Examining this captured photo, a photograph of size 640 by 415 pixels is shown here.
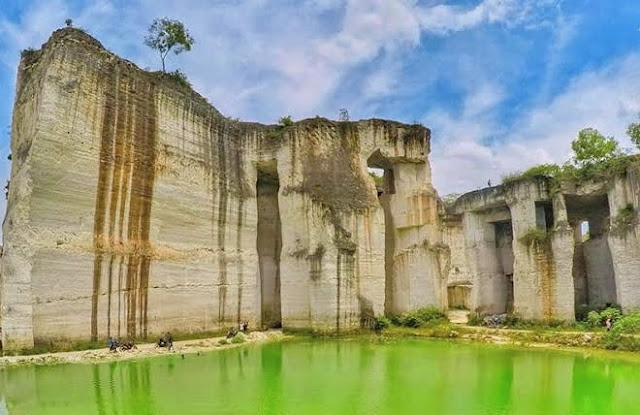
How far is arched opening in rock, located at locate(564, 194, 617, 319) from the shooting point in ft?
93.1

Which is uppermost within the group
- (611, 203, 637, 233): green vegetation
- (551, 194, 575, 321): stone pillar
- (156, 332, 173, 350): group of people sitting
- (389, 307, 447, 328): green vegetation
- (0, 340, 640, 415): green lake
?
(611, 203, 637, 233): green vegetation

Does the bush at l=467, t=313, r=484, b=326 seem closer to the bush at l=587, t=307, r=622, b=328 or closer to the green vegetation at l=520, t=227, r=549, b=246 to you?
the green vegetation at l=520, t=227, r=549, b=246

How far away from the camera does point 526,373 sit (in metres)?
15.9

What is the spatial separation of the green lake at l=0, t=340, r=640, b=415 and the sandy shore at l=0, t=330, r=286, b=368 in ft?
2.65

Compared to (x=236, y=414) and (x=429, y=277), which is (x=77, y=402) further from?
(x=429, y=277)

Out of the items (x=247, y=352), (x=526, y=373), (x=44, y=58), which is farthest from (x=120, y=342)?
(x=526, y=373)

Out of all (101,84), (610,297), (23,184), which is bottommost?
(610,297)

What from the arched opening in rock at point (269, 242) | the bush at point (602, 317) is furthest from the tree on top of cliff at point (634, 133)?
the arched opening in rock at point (269, 242)

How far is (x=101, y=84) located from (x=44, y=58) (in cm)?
219

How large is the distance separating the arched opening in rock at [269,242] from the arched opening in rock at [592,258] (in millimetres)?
15013

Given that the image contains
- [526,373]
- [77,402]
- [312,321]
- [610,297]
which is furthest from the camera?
[610,297]

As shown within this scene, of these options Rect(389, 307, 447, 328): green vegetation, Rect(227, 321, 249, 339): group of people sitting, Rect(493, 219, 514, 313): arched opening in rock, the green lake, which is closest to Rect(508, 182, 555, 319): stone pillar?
Rect(389, 307, 447, 328): green vegetation

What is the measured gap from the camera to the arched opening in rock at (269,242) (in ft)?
98.2

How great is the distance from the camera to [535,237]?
26969 millimetres
